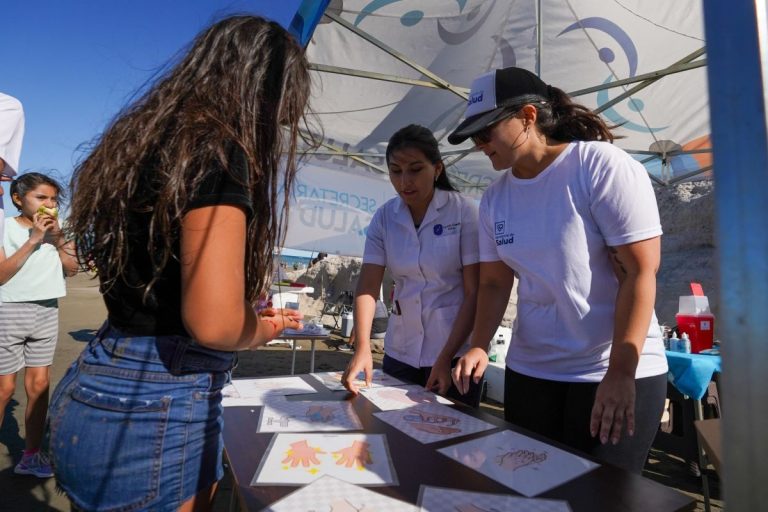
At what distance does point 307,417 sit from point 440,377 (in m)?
0.54

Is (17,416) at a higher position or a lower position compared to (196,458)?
lower

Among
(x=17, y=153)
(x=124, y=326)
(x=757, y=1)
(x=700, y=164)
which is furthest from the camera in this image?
(x=700, y=164)

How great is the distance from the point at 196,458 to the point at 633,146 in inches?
218

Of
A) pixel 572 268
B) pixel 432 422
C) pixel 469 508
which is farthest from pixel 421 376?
pixel 469 508

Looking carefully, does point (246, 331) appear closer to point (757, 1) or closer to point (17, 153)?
point (757, 1)

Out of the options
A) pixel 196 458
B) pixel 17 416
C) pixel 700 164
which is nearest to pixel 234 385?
pixel 196 458

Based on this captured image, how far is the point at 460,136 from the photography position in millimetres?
1411

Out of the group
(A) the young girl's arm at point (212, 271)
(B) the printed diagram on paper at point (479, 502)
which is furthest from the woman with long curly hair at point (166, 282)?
(B) the printed diagram on paper at point (479, 502)

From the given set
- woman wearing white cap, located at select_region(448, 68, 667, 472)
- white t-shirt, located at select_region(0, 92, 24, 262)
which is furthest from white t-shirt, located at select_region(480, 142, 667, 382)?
white t-shirt, located at select_region(0, 92, 24, 262)

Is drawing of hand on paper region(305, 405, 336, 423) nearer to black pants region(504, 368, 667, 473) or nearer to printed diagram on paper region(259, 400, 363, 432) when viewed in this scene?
printed diagram on paper region(259, 400, 363, 432)

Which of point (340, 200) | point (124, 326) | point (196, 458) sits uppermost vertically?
point (340, 200)

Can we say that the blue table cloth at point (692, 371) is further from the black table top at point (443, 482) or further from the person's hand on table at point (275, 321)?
the person's hand on table at point (275, 321)

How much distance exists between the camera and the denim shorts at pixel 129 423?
0.79 metres

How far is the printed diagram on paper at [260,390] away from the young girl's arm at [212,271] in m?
0.69
